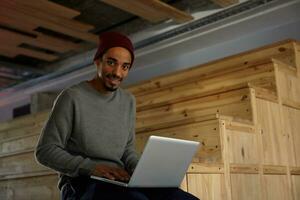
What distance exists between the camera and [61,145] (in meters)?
1.25

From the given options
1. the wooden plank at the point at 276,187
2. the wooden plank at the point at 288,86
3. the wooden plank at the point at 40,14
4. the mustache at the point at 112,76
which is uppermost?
the wooden plank at the point at 40,14

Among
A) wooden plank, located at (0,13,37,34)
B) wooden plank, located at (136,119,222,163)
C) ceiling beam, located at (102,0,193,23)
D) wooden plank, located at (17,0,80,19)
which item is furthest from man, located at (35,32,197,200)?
wooden plank, located at (0,13,37,34)

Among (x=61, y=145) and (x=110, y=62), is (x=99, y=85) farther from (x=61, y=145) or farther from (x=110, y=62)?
(x=61, y=145)

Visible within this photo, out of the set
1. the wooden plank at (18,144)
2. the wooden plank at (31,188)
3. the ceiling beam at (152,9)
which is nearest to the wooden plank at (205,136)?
A: the ceiling beam at (152,9)

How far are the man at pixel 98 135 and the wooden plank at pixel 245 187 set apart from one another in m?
0.66

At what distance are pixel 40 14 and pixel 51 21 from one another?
0.44 feet

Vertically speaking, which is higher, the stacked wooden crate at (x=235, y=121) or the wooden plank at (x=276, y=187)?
the stacked wooden crate at (x=235, y=121)

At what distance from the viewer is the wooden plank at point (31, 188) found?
2949 millimetres

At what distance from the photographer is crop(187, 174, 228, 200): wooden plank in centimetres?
170

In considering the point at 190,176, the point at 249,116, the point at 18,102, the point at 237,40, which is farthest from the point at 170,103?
the point at 18,102

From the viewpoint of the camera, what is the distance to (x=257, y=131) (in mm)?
2121

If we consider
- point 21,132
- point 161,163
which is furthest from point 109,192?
point 21,132

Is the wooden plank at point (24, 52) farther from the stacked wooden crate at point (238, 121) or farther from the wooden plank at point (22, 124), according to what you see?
the stacked wooden crate at point (238, 121)

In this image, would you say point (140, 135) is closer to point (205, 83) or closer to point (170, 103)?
point (170, 103)
